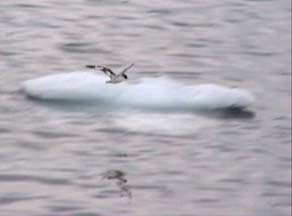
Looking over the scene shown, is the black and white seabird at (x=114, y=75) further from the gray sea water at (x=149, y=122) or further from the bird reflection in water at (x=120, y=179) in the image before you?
the bird reflection in water at (x=120, y=179)

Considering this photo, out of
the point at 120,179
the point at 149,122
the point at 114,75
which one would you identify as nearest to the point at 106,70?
the point at 114,75

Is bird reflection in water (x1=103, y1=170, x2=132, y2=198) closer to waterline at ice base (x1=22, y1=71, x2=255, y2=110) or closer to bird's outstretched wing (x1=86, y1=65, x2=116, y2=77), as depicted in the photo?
waterline at ice base (x1=22, y1=71, x2=255, y2=110)

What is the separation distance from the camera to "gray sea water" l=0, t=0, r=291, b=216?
265 inches

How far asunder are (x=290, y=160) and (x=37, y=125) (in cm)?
149

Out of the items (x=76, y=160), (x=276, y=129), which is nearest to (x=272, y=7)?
(x=276, y=129)

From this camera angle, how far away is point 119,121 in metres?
7.84

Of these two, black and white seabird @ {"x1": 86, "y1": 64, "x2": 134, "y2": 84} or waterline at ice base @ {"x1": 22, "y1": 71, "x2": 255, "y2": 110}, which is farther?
black and white seabird @ {"x1": 86, "y1": 64, "x2": 134, "y2": 84}

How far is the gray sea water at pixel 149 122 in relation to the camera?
6738 millimetres

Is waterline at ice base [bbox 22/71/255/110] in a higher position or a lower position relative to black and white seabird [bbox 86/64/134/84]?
lower

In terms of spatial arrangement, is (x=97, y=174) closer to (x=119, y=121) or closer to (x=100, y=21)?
(x=119, y=121)

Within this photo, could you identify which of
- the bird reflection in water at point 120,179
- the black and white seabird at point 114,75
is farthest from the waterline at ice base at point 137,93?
the bird reflection in water at point 120,179

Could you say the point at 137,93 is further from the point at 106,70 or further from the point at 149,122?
the point at 106,70

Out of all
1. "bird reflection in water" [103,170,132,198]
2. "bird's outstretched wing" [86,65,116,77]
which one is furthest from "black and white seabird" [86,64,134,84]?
"bird reflection in water" [103,170,132,198]

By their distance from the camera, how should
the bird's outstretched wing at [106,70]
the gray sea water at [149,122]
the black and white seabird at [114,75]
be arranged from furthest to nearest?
the bird's outstretched wing at [106,70], the black and white seabird at [114,75], the gray sea water at [149,122]
